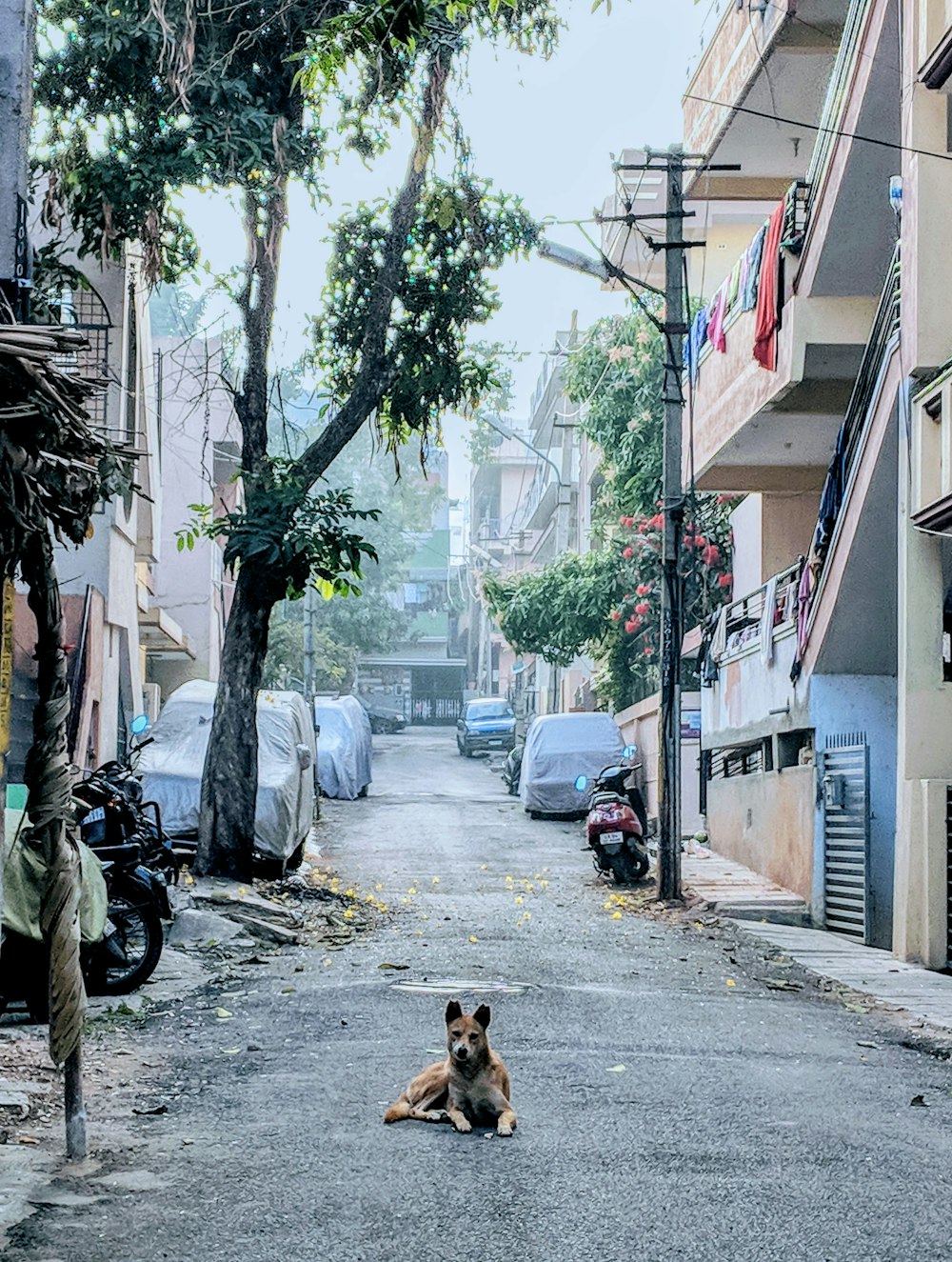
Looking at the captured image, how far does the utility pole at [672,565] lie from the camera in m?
18.8

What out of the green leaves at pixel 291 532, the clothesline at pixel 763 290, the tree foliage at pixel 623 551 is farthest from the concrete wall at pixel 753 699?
the green leaves at pixel 291 532

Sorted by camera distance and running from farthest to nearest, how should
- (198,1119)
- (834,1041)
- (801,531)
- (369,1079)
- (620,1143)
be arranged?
(801,531) → (834,1041) → (369,1079) → (198,1119) → (620,1143)

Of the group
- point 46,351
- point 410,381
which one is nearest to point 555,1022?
point 46,351

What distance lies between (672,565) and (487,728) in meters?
35.2

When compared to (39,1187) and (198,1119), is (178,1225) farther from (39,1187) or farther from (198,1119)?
(198,1119)

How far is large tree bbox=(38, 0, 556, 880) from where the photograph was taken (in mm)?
15609

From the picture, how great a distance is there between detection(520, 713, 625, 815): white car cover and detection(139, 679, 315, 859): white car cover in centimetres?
1056

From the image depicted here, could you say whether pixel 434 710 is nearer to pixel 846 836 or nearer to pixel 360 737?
pixel 360 737

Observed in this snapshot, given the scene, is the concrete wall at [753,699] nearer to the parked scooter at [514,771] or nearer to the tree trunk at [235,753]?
the tree trunk at [235,753]

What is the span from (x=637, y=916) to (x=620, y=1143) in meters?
11.2

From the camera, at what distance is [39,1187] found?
6.00m

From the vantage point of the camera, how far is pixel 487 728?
177ft

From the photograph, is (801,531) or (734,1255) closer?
(734,1255)

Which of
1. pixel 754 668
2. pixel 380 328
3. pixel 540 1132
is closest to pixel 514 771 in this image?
pixel 754 668
